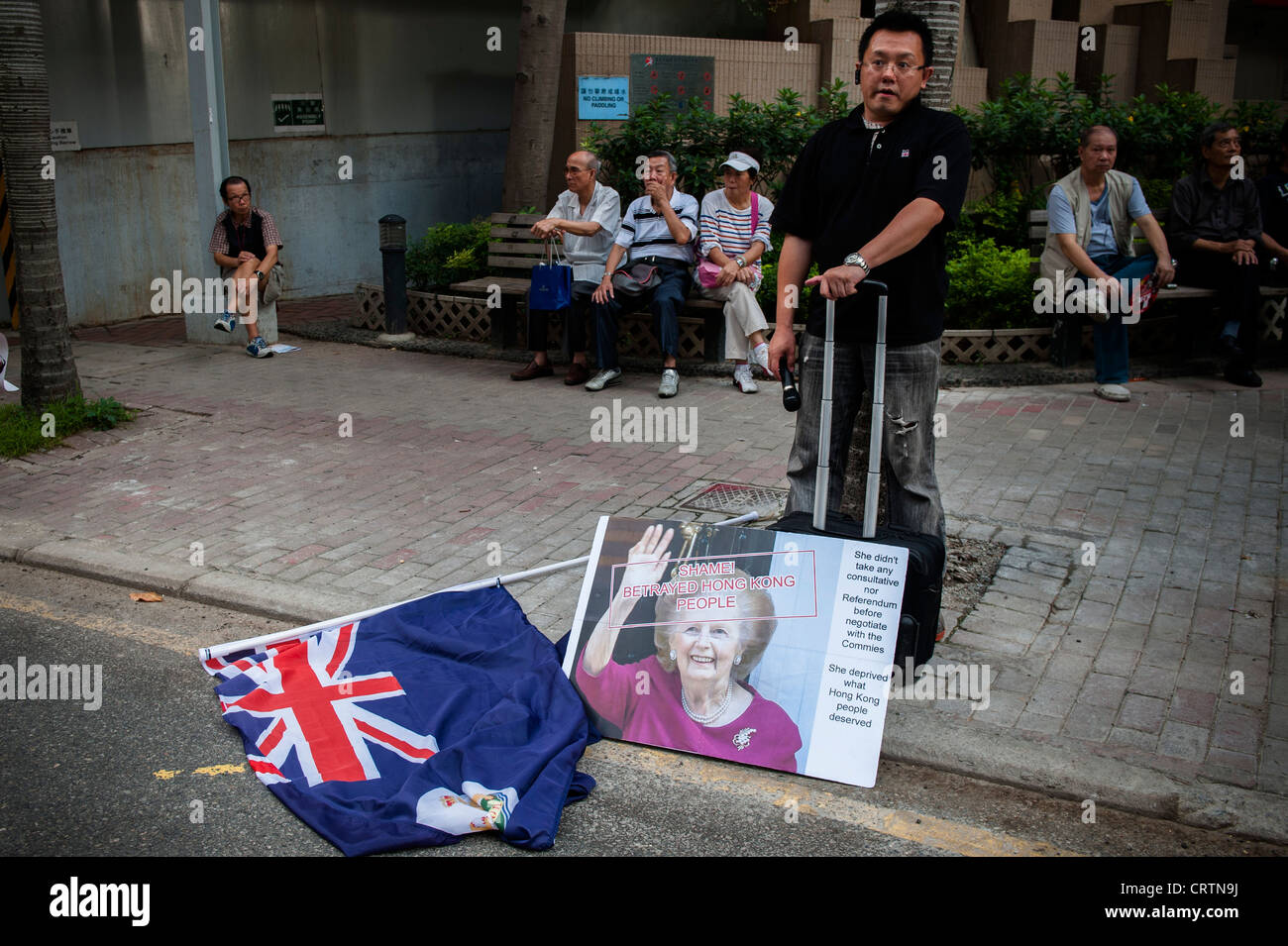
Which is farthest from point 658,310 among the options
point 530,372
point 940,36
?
point 940,36

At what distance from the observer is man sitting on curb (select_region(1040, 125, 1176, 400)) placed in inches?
319

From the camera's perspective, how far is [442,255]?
11.2m

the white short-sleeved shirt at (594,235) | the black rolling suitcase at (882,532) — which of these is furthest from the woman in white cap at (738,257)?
the black rolling suitcase at (882,532)

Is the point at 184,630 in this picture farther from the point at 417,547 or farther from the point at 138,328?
the point at 138,328

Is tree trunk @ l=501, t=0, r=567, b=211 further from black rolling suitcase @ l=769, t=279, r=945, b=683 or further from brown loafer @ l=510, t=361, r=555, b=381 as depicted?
black rolling suitcase @ l=769, t=279, r=945, b=683

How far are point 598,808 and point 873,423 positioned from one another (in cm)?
161

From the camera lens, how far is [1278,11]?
55.7 ft

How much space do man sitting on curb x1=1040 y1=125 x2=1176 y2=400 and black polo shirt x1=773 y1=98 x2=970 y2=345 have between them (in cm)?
425

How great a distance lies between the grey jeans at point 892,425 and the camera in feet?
14.5

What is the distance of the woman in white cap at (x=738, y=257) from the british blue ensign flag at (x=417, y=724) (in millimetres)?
4170

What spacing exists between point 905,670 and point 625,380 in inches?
200

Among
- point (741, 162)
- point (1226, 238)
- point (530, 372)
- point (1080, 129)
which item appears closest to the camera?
point (741, 162)

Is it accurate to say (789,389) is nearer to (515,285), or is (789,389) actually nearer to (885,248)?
(885,248)

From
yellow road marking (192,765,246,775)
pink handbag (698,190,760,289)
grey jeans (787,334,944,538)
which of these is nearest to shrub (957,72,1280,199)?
pink handbag (698,190,760,289)
